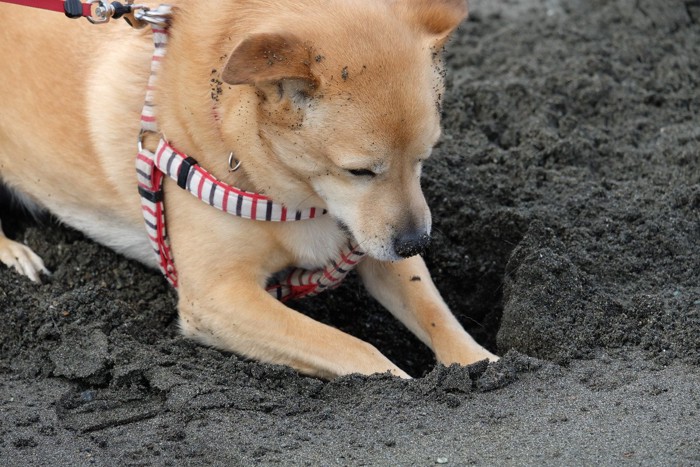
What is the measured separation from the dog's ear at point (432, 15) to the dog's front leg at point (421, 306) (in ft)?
3.52

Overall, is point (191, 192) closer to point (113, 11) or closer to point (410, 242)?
point (113, 11)

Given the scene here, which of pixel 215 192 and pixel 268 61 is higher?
pixel 268 61

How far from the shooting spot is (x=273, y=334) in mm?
3648

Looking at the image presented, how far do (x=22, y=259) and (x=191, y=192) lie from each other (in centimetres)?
106

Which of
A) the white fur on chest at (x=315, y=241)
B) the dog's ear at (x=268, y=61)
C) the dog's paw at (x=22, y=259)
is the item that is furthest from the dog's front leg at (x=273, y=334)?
the dog's ear at (x=268, y=61)

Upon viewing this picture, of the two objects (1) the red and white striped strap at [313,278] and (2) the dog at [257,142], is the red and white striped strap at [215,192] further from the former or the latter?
(1) the red and white striped strap at [313,278]

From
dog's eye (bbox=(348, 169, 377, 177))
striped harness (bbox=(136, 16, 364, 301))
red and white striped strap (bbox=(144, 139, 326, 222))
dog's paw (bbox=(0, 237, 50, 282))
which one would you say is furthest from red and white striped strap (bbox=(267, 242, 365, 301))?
dog's paw (bbox=(0, 237, 50, 282))

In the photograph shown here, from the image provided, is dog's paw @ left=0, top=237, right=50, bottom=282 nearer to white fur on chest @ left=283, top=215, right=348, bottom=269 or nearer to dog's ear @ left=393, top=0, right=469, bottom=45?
white fur on chest @ left=283, top=215, right=348, bottom=269

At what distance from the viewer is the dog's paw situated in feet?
13.6

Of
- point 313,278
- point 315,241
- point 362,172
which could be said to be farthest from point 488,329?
point 362,172

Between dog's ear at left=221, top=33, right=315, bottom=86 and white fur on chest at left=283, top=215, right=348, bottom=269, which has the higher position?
dog's ear at left=221, top=33, right=315, bottom=86

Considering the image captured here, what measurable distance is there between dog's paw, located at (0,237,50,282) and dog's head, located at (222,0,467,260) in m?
1.40

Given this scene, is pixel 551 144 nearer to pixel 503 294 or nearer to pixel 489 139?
pixel 489 139

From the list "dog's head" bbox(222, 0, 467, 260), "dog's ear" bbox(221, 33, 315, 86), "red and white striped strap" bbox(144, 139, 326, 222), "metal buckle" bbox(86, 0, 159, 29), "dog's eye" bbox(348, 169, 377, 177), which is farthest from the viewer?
"red and white striped strap" bbox(144, 139, 326, 222)
